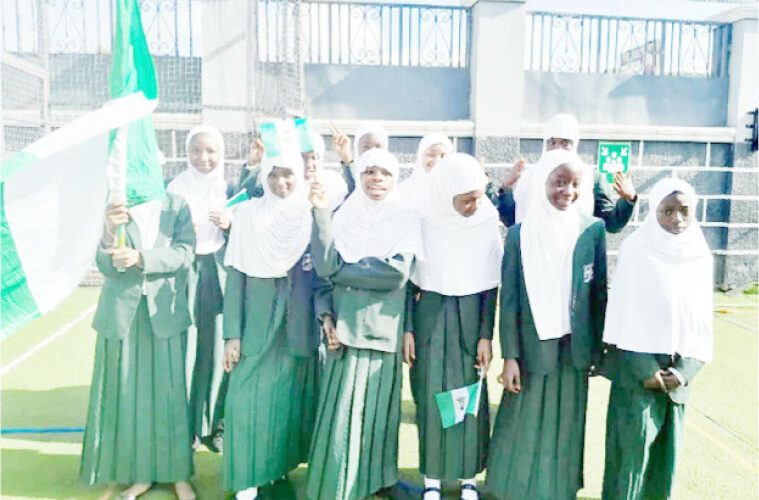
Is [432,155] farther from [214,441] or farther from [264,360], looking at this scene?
[214,441]

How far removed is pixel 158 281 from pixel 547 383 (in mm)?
1779

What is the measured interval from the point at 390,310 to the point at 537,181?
2.74 ft

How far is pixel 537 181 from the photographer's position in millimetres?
2762

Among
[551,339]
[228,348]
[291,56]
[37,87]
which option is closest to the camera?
[551,339]

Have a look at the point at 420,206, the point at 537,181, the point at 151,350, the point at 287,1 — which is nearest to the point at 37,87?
the point at 287,1

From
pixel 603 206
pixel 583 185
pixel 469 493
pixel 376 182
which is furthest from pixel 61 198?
pixel 603 206

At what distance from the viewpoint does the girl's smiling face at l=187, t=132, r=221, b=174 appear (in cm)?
347

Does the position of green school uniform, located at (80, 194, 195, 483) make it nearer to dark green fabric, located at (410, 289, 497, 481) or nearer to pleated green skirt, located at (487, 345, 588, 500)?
dark green fabric, located at (410, 289, 497, 481)

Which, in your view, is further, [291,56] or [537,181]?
[291,56]

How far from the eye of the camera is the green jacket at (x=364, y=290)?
2.71m

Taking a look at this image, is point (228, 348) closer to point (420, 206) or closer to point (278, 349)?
point (278, 349)

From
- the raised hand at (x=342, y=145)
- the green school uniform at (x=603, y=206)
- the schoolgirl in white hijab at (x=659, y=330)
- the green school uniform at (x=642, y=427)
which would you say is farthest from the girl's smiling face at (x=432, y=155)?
the green school uniform at (x=642, y=427)

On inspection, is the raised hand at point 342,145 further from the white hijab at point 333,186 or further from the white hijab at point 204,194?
the white hijab at point 204,194

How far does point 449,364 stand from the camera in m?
2.89
